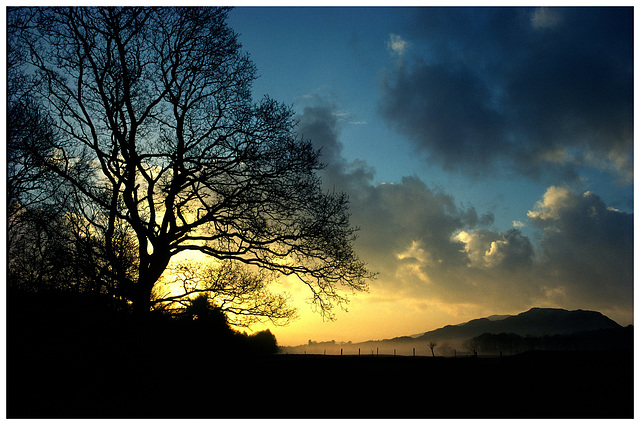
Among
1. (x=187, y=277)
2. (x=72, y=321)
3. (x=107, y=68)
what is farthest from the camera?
(x=187, y=277)

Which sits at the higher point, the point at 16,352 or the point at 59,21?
the point at 59,21

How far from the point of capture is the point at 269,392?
8.24 meters

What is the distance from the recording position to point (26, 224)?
13.4 meters

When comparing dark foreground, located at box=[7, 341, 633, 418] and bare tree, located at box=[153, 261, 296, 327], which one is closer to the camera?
dark foreground, located at box=[7, 341, 633, 418]

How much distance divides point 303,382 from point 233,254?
22.1 ft

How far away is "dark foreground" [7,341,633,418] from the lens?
695 cm

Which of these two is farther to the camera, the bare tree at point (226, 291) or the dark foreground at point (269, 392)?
the bare tree at point (226, 291)

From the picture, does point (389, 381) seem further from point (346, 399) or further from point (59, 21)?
point (59, 21)

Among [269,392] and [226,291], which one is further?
[226,291]

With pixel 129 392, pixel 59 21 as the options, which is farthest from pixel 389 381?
pixel 59 21

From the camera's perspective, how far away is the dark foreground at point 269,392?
22.8 ft

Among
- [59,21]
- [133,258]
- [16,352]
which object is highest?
[59,21]
